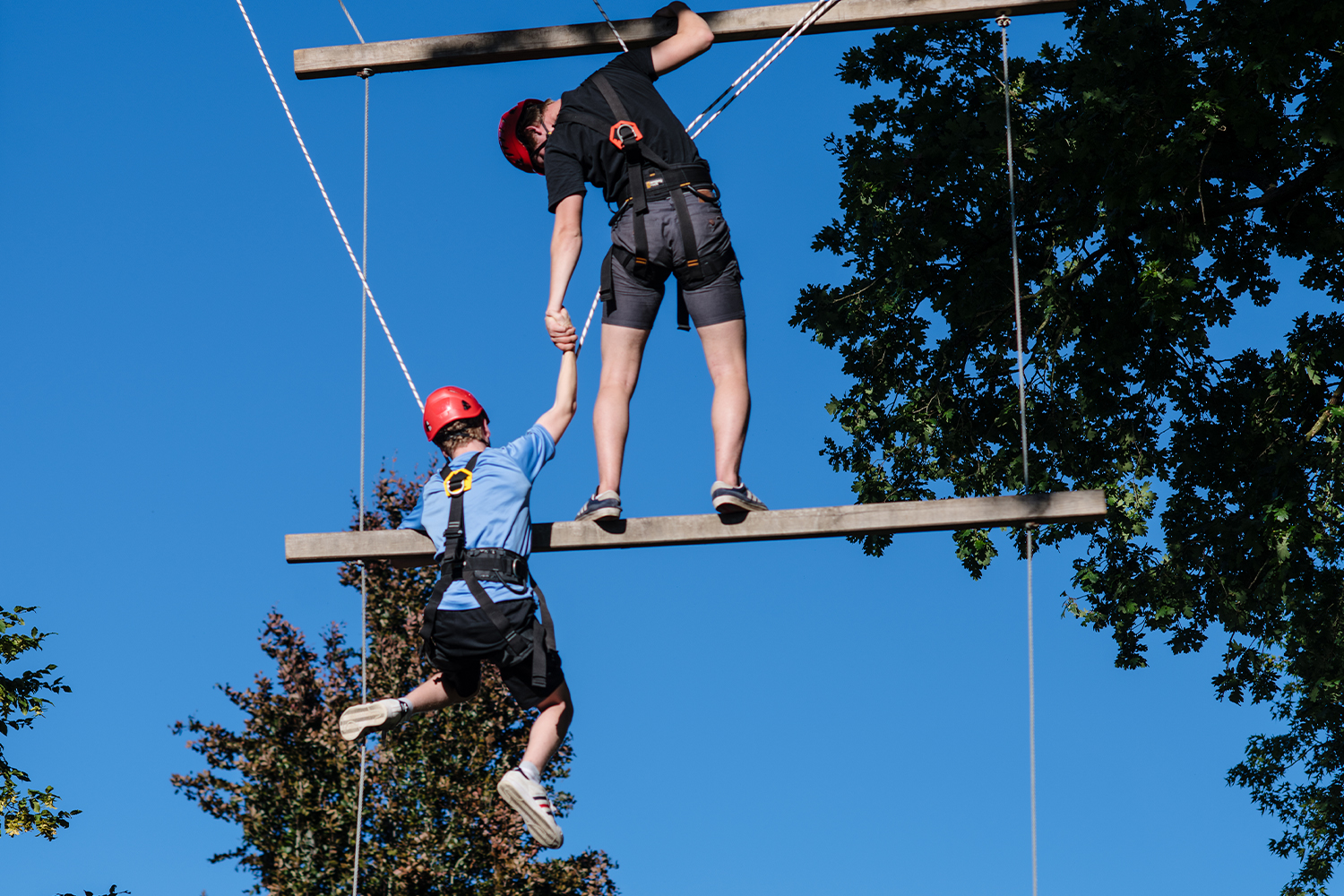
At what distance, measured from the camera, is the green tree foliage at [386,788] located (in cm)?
1845

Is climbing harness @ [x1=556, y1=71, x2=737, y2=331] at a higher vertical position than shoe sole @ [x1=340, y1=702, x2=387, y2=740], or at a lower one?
higher

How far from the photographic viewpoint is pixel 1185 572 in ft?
44.7

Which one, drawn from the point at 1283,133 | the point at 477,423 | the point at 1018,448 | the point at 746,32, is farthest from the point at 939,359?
the point at 477,423

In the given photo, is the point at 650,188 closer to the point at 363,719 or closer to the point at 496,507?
the point at 496,507

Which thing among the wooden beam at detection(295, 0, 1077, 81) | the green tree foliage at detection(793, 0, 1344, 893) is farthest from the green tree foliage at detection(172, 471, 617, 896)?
the wooden beam at detection(295, 0, 1077, 81)

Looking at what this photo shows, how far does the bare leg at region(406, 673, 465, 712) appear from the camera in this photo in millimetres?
7191

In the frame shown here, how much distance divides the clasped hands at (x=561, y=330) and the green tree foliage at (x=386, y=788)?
1164cm

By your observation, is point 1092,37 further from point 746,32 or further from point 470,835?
point 470,835

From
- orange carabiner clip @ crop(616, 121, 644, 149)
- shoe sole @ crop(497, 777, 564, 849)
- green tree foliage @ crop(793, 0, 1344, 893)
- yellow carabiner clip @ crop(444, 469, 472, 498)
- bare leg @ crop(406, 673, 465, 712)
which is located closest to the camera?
shoe sole @ crop(497, 777, 564, 849)

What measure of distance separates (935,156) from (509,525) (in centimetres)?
799

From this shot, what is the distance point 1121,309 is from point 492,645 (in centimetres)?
770

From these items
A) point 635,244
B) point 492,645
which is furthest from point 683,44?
point 492,645

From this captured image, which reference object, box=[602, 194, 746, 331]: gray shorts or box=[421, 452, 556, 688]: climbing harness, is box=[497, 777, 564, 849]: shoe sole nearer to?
box=[421, 452, 556, 688]: climbing harness

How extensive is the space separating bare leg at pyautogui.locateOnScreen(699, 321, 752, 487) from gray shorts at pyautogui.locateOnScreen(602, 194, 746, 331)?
54 mm
